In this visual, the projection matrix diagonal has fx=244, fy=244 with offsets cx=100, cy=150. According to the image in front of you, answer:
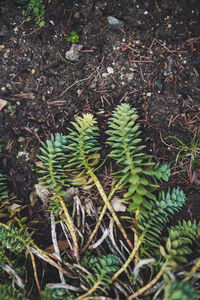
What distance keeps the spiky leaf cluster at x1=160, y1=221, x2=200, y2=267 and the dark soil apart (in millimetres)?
309

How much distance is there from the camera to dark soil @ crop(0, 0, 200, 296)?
2.53 metres

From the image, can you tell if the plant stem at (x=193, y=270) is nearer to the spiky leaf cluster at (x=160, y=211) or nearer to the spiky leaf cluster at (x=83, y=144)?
the spiky leaf cluster at (x=160, y=211)

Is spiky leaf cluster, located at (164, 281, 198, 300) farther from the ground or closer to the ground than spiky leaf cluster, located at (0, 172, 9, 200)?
closer to the ground

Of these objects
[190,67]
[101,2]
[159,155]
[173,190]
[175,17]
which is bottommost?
[173,190]

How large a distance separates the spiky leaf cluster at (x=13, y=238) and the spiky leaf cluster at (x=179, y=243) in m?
1.27

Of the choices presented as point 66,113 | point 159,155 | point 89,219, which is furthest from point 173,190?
point 66,113

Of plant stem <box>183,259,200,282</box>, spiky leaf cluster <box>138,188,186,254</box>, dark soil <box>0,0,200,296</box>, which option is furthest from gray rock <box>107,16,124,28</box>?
plant stem <box>183,259,200,282</box>

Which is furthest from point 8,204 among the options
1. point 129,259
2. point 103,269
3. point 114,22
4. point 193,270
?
point 114,22

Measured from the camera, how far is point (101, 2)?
8.34 ft

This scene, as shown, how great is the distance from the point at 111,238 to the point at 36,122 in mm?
1435

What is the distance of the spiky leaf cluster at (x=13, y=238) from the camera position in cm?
226

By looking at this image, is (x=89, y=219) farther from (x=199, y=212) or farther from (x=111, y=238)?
(x=199, y=212)

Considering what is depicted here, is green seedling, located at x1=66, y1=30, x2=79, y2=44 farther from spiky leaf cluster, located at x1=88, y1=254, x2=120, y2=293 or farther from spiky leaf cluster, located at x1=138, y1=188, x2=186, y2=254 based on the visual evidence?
spiky leaf cluster, located at x1=88, y1=254, x2=120, y2=293

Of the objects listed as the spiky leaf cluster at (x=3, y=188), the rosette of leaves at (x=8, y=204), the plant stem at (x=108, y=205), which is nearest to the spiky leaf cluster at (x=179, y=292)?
the plant stem at (x=108, y=205)
